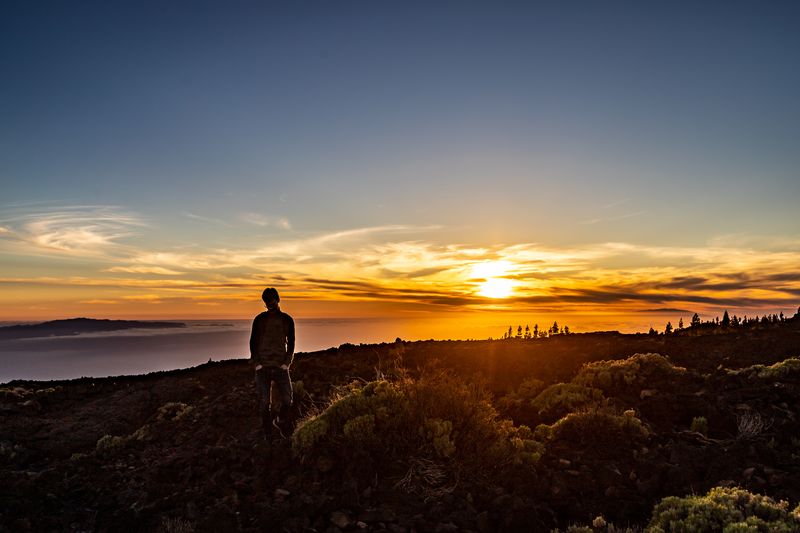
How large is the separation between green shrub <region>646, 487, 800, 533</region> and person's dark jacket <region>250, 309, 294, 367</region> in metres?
7.09

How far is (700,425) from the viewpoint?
33.5 ft

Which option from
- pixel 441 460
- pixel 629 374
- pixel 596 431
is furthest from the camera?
pixel 629 374

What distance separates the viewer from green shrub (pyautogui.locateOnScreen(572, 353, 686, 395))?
1352cm

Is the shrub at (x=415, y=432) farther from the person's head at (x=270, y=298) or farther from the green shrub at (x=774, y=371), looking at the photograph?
the green shrub at (x=774, y=371)

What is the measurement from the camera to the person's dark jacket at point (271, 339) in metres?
10.3

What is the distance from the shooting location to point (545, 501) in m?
7.61

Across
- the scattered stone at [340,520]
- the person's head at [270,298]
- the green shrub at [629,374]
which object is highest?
the person's head at [270,298]

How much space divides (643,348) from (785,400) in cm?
756

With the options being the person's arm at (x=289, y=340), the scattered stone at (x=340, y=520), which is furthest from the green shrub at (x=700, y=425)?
the person's arm at (x=289, y=340)

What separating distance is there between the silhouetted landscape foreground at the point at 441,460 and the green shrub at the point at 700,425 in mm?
29

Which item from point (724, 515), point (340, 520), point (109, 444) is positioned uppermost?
point (724, 515)

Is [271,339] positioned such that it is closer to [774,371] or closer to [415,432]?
[415,432]

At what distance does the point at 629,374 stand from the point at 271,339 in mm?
9810

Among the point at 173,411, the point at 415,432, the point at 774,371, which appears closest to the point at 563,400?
the point at 415,432
